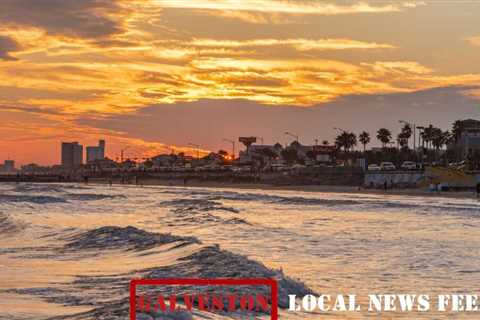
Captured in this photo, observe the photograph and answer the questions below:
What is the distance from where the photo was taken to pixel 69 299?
15.7m

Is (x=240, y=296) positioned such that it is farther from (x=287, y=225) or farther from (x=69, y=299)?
(x=287, y=225)

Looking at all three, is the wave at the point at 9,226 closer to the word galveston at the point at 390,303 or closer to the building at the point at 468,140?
the word galveston at the point at 390,303

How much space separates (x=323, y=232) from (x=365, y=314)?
774 inches

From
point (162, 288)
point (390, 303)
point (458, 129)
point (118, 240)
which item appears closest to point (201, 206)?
point (118, 240)

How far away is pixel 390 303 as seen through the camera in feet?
51.1

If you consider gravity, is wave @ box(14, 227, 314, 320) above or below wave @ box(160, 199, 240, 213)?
above

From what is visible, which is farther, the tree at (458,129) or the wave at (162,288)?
the tree at (458,129)

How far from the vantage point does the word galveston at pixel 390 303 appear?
14867 millimetres

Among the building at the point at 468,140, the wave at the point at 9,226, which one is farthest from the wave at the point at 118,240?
the building at the point at 468,140

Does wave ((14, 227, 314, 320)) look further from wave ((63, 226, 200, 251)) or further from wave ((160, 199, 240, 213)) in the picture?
wave ((160, 199, 240, 213))

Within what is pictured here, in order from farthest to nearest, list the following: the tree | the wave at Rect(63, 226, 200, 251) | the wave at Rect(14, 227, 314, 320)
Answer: the tree → the wave at Rect(63, 226, 200, 251) → the wave at Rect(14, 227, 314, 320)

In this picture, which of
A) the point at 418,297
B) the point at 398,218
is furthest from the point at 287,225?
the point at 418,297

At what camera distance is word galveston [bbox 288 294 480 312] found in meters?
14.9

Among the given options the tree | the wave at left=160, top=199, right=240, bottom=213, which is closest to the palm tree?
the tree
